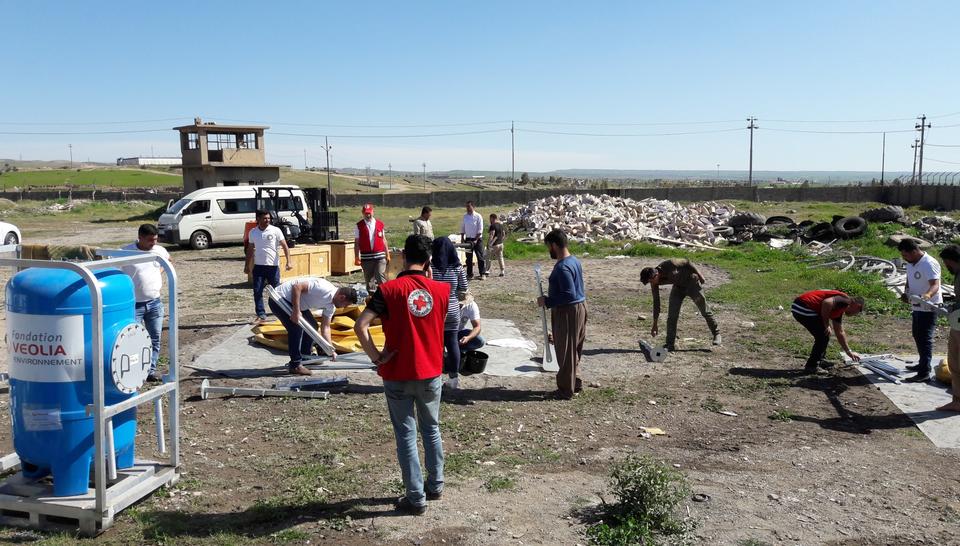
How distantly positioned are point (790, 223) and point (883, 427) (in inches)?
784

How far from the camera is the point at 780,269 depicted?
59.0 feet

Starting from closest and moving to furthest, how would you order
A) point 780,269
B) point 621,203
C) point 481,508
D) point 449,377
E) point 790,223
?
1. point 481,508
2. point 449,377
3. point 780,269
4. point 790,223
5. point 621,203

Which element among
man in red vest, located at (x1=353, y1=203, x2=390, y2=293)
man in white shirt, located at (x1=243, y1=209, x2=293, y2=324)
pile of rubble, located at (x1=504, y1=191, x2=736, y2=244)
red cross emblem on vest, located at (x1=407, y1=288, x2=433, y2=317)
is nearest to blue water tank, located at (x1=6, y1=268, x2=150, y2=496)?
red cross emblem on vest, located at (x1=407, y1=288, x2=433, y2=317)

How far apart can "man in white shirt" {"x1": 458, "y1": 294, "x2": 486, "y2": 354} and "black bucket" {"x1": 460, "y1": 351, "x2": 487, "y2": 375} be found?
0.12m

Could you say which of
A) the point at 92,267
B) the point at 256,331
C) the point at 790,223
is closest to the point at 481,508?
the point at 92,267

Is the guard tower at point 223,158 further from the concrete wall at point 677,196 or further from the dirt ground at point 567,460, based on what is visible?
the dirt ground at point 567,460

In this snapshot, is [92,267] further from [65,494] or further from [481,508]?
[481,508]

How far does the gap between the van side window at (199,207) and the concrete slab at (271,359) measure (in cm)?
1409

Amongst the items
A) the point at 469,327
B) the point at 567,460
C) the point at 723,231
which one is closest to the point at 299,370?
the point at 469,327

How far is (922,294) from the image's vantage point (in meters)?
Result: 8.30

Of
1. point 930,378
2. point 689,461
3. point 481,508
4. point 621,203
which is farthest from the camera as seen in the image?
point 621,203

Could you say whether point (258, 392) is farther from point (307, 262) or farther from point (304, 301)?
point (307, 262)

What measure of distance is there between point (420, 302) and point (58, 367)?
2.23 meters

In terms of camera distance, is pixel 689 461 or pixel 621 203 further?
pixel 621 203
